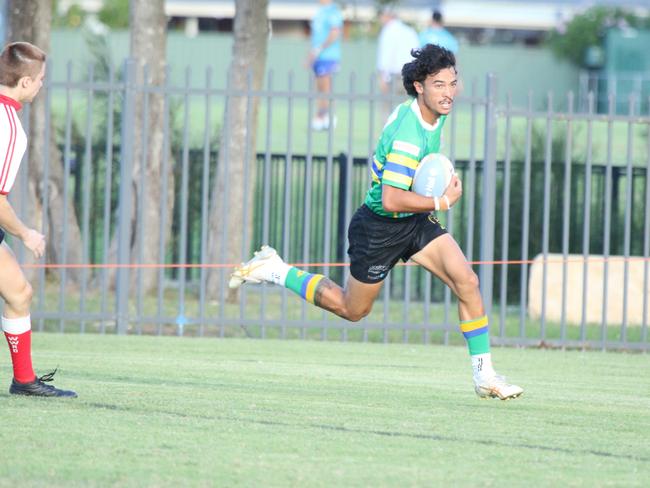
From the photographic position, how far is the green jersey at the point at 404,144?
26.3 ft

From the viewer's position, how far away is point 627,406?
8297 mm

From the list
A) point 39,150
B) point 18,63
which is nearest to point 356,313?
point 18,63

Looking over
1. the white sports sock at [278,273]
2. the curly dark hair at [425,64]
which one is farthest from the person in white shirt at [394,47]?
the curly dark hair at [425,64]

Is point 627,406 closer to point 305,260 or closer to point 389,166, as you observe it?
point 389,166

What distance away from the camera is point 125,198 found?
12.8m

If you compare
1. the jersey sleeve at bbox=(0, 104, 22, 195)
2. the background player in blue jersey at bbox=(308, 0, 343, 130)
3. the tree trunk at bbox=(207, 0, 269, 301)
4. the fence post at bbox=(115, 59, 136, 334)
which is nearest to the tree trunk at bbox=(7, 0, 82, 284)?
the fence post at bbox=(115, 59, 136, 334)

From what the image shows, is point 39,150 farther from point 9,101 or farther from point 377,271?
point 9,101

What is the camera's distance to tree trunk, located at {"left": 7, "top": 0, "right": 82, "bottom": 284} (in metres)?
14.0

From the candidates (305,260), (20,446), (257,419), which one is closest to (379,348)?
(305,260)

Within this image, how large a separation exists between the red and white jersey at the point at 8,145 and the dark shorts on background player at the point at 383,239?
2.01 metres

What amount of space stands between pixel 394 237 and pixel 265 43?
6.51m

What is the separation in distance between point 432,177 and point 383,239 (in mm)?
583

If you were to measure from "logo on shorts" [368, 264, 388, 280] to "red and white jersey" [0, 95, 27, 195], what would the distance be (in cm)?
213

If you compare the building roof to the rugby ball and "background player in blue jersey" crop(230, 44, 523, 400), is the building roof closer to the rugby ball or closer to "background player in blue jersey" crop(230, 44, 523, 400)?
"background player in blue jersey" crop(230, 44, 523, 400)
